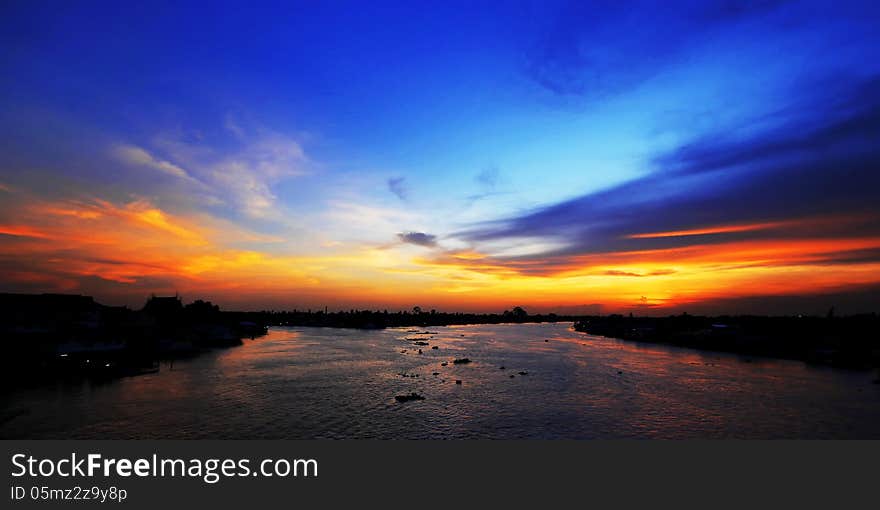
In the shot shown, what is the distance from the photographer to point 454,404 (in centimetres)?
3688

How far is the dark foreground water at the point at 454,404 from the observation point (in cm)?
2827

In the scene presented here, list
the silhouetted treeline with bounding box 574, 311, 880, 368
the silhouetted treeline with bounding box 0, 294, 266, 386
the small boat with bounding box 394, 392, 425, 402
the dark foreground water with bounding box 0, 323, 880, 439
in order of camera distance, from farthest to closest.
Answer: the silhouetted treeline with bounding box 574, 311, 880, 368 → the silhouetted treeline with bounding box 0, 294, 266, 386 → the small boat with bounding box 394, 392, 425, 402 → the dark foreground water with bounding box 0, 323, 880, 439

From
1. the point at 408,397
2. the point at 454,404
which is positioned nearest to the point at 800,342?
the point at 454,404

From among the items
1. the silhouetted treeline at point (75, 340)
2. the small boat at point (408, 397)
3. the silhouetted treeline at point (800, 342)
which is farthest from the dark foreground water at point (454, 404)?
the silhouetted treeline at point (800, 342)

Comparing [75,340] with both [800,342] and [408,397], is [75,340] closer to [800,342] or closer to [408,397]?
[408,397]

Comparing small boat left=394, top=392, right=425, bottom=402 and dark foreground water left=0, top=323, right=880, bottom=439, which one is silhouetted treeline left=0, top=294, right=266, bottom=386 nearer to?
dark foreground water left=0, top=323, right=880, bottom=439

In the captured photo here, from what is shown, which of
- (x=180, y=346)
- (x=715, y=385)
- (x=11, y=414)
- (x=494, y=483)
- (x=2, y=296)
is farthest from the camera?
(x=180, y=346)

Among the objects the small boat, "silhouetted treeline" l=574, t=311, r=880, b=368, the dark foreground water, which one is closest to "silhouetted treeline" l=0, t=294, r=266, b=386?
the dark foreground water

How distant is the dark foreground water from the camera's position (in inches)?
1113

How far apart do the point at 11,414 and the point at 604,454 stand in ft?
136

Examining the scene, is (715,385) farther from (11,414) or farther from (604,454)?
(11,414)

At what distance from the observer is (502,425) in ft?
98.4

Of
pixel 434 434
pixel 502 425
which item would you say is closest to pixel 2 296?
pixel 434 434

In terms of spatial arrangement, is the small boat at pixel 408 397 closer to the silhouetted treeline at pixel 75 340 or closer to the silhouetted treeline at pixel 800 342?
the silhouetted treeline at pixel 75 340
